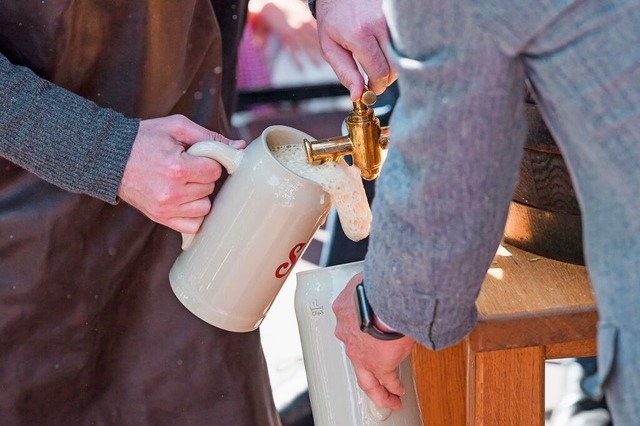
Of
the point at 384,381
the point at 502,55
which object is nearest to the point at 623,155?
the point at 502,55

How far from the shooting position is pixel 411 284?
2.37 feet

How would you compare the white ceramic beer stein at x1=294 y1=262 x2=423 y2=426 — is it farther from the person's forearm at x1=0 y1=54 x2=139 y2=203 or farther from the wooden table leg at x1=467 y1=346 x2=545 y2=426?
the person's forearm at x1=0 y1=54 x2=139 y2=203

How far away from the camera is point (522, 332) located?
0.90 metres

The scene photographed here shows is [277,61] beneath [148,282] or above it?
beneath

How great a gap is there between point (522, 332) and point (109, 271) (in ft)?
1.98

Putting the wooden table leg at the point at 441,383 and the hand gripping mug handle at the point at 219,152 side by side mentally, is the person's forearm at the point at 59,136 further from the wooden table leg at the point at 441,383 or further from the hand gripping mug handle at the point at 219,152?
the wooden table leg at the point at 441,383

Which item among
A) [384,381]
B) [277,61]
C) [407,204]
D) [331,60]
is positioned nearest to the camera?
[407,204]

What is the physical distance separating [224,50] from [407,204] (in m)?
0.68

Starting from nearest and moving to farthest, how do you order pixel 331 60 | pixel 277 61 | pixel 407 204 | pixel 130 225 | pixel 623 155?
pixel 623 155 < pixel 407 204 < pixel 331 60 < pixel 130 225 < pixel 277 61

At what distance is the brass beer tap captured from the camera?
978 millimetres

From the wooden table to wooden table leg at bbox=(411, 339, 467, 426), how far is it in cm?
20

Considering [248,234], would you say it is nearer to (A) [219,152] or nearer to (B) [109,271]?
(A) [219,152]

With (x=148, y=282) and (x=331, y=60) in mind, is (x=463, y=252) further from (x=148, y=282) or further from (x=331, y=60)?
(x=148, y=282)

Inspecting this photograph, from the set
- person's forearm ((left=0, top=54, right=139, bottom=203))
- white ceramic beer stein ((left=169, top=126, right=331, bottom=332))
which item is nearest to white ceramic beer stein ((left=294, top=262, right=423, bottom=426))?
white ceramic beer stein ((left=169, top=126, right=331, bottom=332))
